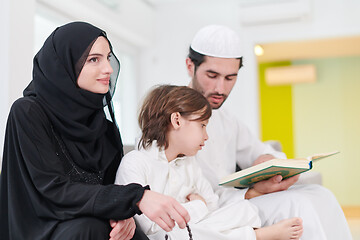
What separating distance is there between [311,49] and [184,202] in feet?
15.4

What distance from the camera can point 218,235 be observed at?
1495 millimetres

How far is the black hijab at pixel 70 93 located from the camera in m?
1.38

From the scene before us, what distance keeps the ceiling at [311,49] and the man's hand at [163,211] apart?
4297 mm

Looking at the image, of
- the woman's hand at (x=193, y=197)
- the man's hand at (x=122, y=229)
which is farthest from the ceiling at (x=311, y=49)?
the man's hand at (x=122, y=229)

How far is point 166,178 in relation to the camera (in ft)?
5.62

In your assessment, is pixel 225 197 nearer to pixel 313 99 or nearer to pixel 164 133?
pixel 164 133

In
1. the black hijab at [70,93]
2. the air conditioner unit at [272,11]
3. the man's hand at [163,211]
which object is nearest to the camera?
the man's hand at [163,211]

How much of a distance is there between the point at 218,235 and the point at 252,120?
3.30m

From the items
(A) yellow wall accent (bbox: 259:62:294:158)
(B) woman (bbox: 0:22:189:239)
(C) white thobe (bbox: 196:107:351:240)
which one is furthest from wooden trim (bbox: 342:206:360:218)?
(B) woman (bbox: 0:22:189:239)

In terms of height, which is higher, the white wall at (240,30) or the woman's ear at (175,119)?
the white wall at (240,30)

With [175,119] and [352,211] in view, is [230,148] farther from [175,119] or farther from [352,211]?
[352,211]

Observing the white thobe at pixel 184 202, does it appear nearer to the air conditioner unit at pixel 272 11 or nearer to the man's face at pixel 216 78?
the man's face at pixel 216 78

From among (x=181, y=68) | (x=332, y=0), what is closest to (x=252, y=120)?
(x=181, y=68)

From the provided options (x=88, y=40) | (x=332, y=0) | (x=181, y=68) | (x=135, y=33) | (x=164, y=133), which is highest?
(x=332, y=0)
